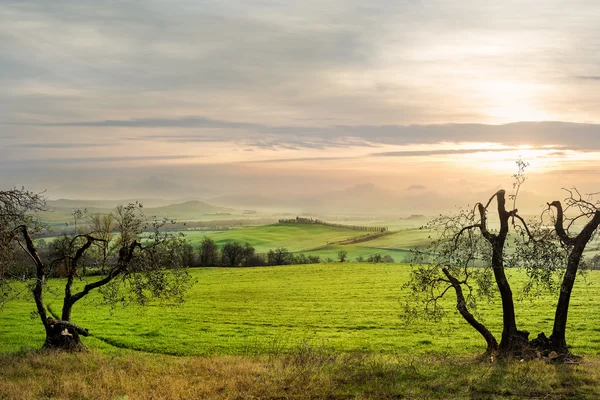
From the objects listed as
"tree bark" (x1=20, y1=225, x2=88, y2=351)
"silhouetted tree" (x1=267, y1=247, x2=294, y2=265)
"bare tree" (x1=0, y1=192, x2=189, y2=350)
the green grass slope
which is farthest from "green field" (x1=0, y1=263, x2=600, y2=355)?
the green grass slope

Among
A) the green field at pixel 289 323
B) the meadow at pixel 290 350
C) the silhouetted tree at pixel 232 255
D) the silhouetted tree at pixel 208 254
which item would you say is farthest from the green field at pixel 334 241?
the green field at pixel 289 323

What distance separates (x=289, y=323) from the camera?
44562 millimetres

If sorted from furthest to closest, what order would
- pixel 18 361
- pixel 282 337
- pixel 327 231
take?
pixel 327 231 < pixel 282 337 < pixel 18 361

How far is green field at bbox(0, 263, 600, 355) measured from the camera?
34.9m

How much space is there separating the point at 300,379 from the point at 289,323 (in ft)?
87.0

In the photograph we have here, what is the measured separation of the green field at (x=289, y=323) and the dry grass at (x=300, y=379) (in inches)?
380

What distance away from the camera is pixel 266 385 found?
18.0 metres

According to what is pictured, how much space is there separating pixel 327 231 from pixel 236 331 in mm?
154533

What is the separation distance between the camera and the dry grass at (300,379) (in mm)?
17234

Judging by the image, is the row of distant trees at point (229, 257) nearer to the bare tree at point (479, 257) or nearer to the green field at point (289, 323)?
the green field at point (289, 323)

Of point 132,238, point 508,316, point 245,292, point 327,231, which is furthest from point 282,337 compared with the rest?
point 327,231

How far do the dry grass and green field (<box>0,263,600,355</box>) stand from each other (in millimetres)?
9649

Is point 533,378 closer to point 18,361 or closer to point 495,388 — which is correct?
point 495,388

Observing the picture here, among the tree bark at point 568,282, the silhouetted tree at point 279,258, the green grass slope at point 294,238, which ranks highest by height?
the tree bark at point 568,282
